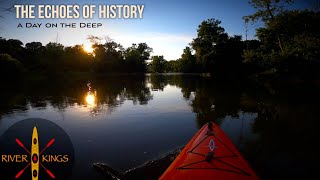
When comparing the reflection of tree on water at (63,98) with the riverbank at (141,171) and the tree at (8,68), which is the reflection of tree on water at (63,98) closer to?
the riverbank at (141,171)

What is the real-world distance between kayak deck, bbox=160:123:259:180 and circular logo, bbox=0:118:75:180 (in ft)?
11.7

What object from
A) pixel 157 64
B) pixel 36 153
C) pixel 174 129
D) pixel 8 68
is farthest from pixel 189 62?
pixel 36 153

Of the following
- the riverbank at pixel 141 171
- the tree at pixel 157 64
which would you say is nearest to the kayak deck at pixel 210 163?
the riverbank at pixel 141 171

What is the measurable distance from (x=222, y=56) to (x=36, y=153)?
194ft

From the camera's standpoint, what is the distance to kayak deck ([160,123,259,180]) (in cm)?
509

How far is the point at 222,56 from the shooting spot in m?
62.9

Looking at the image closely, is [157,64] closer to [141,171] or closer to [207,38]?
[207,38]

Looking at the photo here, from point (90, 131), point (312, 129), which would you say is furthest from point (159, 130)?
point (312, 129)

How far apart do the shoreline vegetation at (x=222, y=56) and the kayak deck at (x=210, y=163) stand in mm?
25736

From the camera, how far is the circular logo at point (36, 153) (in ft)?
23.0

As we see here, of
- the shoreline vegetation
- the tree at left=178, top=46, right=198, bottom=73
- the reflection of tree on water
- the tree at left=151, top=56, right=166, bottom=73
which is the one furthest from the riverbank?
the tree at left=151, top=56, right=166, bottom=73

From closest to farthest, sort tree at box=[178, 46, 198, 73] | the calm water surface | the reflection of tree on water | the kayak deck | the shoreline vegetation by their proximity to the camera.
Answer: the kayak deck, the calm water surface, the reflection of tree on water, the shoreline vegetation, tree at box=[178, 46, 198, 73]

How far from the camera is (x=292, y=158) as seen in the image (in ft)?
27.8

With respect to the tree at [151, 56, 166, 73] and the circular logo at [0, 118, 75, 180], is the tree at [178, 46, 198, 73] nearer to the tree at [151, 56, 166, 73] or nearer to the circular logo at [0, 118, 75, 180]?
the tree at [151, 56, 166, 73]
